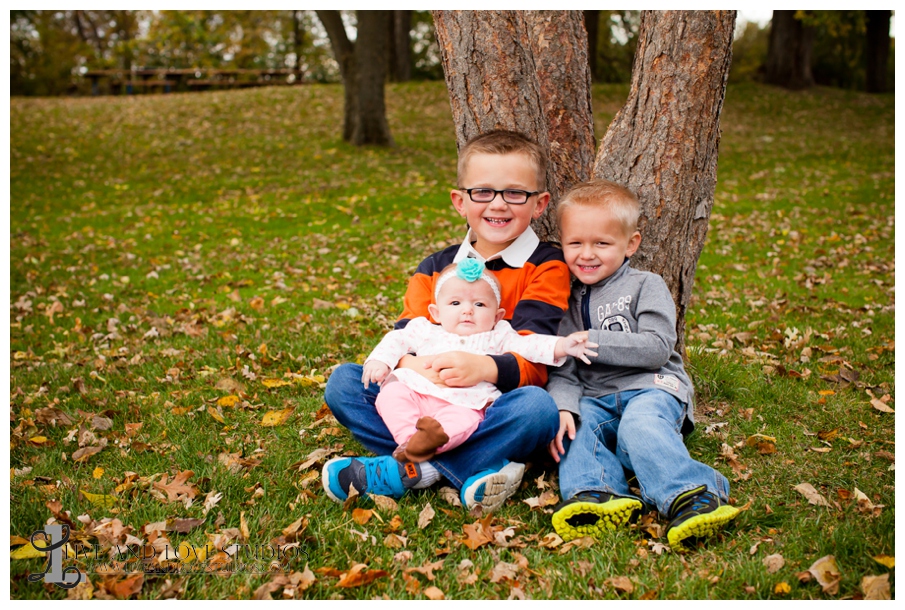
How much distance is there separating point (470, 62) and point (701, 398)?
235 centimetres

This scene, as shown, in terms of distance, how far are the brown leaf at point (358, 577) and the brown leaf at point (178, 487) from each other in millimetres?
1032

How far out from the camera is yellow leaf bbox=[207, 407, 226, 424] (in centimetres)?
414

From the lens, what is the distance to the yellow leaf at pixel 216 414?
4137mm

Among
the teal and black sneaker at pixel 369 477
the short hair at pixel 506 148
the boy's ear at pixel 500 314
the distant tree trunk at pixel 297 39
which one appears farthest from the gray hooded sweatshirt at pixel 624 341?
the distant tree trunk at pixel 297 39

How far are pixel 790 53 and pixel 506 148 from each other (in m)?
24.1

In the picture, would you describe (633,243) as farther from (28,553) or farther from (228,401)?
(28,553)

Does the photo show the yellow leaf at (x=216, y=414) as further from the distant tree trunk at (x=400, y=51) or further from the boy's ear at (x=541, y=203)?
the distant tree trunk at (x=400, y=51)

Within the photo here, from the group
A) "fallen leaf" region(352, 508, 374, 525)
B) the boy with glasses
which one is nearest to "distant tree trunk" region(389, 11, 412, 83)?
the boy with glasses

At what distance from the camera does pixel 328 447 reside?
3.78 meters

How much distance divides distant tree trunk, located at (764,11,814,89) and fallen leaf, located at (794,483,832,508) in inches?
941

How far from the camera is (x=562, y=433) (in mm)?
3182

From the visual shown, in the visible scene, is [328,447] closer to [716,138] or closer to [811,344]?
[716,138]

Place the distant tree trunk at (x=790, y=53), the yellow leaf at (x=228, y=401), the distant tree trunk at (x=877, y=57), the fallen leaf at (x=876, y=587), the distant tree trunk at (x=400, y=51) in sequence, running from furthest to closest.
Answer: the distant tree trunk at (x=877, y=57), the distant tree trunk at (x=400, y=51), the distant tree trunk at (x=790, y=53), the yellow leaf at (x=228, y=401), the fallen leaf at (x=876, y=587)

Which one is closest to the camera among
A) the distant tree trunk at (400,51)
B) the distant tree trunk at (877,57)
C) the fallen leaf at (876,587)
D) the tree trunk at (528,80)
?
the fallen leaf at (876,587)
